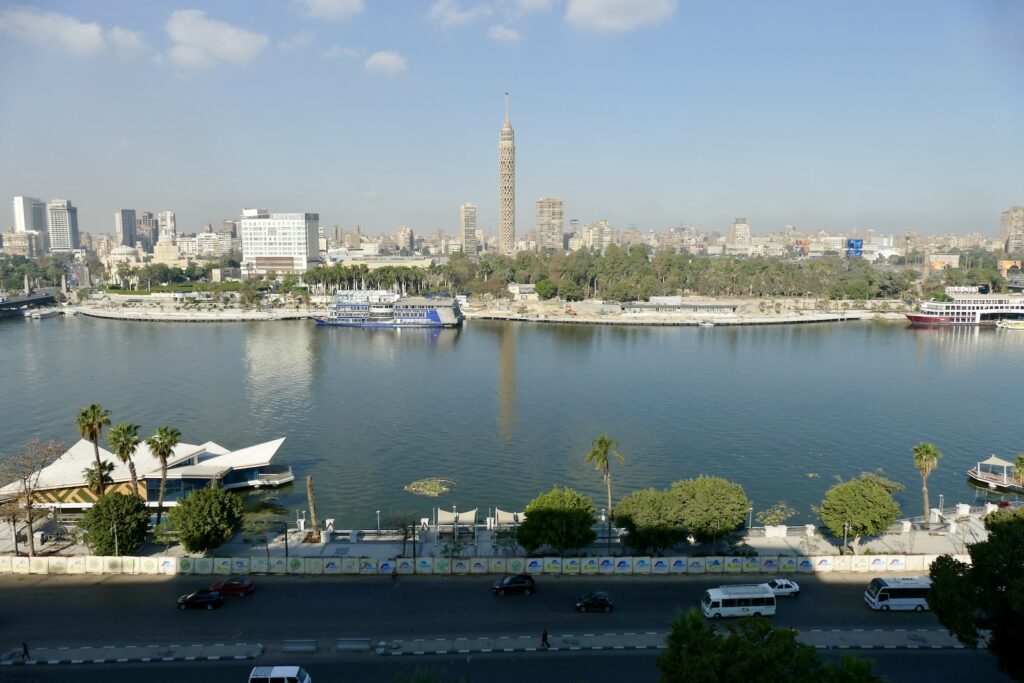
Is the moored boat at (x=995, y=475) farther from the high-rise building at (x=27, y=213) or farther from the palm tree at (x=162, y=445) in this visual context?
the high-rise building at (x=27, y=213)

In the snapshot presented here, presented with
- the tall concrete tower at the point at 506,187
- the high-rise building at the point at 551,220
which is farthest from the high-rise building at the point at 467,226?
the tall concrete tower at the point at 506,187

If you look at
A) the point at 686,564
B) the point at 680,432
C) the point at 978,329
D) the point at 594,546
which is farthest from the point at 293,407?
the point at 978,329

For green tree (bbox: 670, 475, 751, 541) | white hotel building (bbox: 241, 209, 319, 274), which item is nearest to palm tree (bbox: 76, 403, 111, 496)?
green tree (bbox: 670, 475, 751, 541)

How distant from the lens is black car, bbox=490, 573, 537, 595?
1258 cm

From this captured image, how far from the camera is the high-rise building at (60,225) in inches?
6900

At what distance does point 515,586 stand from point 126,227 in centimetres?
20788

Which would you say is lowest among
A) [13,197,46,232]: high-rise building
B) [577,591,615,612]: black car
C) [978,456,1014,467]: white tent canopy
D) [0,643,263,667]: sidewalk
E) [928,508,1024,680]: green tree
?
[978,456,1014,467]: white tent canopy

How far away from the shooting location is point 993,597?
909 cm

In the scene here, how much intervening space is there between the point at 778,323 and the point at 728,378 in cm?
3061

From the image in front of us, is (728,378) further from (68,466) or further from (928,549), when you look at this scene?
(68,466)

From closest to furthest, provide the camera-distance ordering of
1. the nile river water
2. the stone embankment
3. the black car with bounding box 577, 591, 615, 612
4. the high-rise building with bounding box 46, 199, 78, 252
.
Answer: the black car with bounding box 577, 591, 615, 612 → the nile river water → the stone embankment → the high-rise building with bounding box 46, 199, 78, 252

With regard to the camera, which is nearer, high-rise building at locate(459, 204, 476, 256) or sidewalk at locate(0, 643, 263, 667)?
sidewalk at locate(0, 643, 263, 667)

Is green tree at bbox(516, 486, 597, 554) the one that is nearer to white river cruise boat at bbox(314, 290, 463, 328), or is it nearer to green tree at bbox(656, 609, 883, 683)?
green tree at bbox(656, 609, 883, 683)

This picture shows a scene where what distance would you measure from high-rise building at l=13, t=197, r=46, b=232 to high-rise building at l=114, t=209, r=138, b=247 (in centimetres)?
2033
